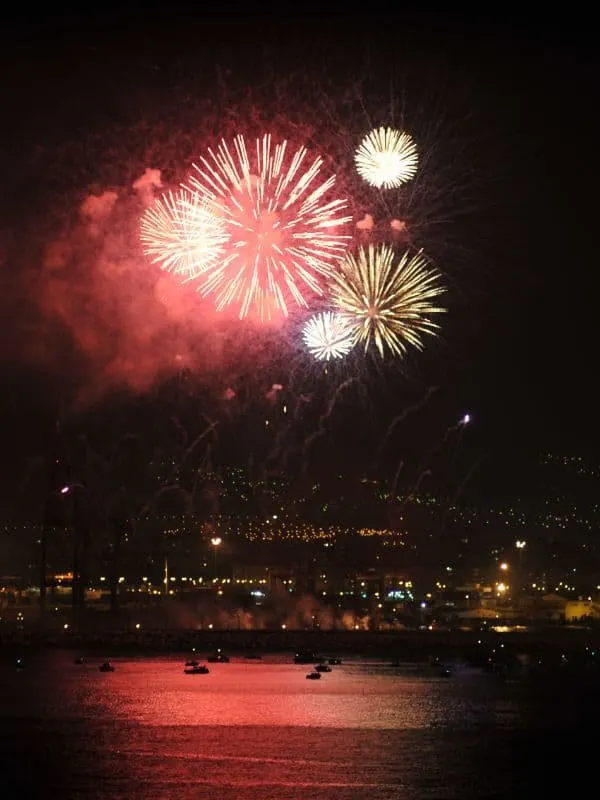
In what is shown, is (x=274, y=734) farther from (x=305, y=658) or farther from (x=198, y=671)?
(x=305, y=658)

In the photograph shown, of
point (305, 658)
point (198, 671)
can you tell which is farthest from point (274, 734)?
point (305, 658)

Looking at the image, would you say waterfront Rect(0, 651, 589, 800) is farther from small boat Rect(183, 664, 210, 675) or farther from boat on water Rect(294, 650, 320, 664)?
boat on water Rect(294, 650, 320, 664)

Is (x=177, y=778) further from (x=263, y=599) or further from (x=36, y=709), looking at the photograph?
(x=263, y=599)

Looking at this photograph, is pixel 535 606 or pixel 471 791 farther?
pixel 535 606

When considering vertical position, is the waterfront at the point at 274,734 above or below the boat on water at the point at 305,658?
below

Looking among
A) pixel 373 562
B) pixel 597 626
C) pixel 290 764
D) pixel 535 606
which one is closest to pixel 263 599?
pixel 373 562

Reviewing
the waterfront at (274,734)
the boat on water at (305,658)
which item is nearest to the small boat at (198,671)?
the waterfront at (274,734)

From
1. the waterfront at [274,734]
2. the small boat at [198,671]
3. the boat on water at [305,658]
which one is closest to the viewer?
the waterfront at [274,734]

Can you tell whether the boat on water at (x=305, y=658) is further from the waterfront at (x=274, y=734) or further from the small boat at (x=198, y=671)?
the small boat at (x=198, y=671)
